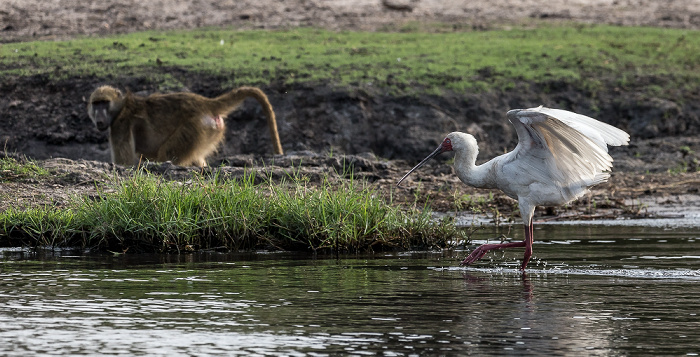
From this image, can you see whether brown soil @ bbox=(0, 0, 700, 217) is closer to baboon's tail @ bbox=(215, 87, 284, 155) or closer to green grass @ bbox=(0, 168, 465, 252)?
baboon's tail @ bbox=(215, 87, 284, 155)

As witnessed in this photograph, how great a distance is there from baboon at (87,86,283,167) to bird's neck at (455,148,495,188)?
4.99m

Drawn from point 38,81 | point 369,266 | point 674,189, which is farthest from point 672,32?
point 369,266

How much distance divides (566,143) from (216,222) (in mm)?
2992

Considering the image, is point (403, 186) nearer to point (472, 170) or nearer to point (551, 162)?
point (472, 170)

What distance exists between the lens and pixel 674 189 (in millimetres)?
13367

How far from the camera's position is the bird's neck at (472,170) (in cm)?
884

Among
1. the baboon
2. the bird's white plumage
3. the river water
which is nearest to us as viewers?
the river water

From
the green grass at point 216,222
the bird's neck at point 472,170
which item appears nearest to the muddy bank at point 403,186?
the green grass at point 216,222

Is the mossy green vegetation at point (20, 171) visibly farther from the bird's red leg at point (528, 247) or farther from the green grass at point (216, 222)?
the bird's red leg at point (528, 247)

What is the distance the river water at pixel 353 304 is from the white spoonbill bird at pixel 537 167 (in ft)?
1.59

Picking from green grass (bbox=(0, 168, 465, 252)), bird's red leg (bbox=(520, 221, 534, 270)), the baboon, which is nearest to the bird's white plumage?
bird's red leg (bbox=(520, 221, 534, 270))

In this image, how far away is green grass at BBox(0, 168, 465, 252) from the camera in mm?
9156

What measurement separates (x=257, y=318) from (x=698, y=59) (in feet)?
47.2

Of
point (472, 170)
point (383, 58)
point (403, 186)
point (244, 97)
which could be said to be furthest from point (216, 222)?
point (383, 58)
